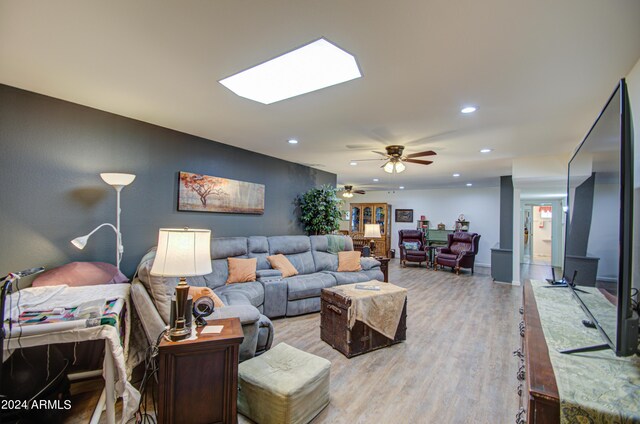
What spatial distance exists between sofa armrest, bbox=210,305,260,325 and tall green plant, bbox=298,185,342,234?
3.51 m

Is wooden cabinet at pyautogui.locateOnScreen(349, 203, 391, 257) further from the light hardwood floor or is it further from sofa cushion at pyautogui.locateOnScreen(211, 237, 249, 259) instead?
sofa cushion at pyautogui.locateOnScreen(211, 237, 249, 259)

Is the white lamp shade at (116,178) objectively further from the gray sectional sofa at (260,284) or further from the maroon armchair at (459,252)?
the maroon armchair at (459,252)

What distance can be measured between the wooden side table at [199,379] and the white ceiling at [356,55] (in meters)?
1.86

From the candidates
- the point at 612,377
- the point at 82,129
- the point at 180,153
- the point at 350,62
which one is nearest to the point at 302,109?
the point at 350,62

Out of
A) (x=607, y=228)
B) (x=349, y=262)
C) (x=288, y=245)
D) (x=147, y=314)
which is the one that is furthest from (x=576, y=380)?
(x=288, y=245)

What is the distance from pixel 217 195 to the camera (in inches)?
169

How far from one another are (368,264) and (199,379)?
3742 mm

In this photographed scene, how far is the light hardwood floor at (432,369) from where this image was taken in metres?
2.03

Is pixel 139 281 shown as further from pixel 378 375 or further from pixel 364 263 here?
pixel 364 263

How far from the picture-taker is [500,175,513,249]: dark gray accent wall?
6.20 m

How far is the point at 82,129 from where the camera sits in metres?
3.01

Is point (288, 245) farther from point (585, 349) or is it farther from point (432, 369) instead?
point (585, 349)

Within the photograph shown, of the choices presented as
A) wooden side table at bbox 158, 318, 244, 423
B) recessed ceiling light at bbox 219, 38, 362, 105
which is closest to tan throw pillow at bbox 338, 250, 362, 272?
recessed ceiling light at bbox 219, 38, 362, 105

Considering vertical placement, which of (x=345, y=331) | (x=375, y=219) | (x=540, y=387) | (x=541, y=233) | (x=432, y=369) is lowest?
(x=432, y=369)
